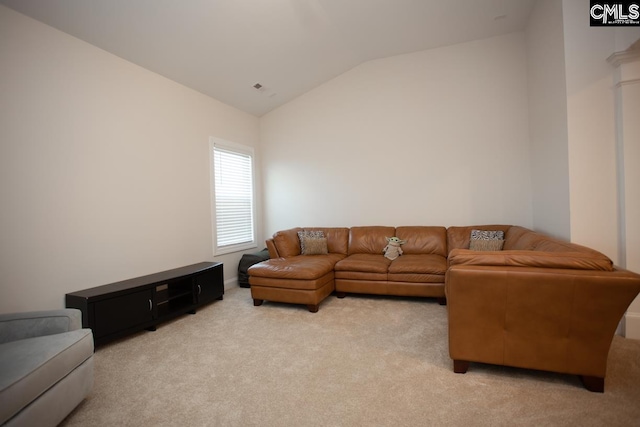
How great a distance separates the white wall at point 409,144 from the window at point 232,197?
462 mm

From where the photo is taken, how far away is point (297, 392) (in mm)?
2074

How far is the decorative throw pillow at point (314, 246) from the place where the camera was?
4766mm

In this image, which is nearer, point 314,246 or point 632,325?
point 632,325

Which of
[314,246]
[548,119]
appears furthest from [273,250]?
[548,119]

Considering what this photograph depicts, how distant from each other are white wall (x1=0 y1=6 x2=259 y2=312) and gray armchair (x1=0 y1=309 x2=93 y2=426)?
0.78m

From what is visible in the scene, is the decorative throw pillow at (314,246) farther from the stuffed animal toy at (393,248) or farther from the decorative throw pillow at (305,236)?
the stuffed animal toy at (393,248)

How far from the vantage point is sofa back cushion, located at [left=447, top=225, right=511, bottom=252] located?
4320 mm

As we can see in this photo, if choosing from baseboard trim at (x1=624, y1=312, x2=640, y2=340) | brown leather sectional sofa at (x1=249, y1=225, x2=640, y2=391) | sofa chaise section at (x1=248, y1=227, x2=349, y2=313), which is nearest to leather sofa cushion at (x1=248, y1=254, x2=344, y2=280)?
sofa chaise section at (x1=248, y1=227, x2=349, y2=313)

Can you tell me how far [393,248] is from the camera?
14.9 feet

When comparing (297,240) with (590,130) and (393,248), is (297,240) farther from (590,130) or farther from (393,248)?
(590,130)

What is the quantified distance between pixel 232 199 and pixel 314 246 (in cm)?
166

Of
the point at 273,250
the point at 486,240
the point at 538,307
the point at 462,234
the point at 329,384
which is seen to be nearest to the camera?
the point at 538,307

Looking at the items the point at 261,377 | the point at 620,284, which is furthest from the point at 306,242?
the point at 620,284

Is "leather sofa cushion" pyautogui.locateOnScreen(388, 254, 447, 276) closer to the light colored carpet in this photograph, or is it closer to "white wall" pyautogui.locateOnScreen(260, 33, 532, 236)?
the light colored carpet
